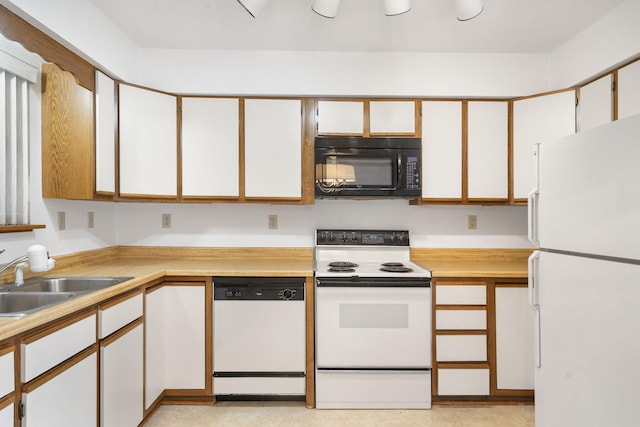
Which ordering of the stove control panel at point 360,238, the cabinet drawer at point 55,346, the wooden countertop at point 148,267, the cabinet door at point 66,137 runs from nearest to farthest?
the cabinet drawer at point 55,346 → the wooden countertop at point 148,267 → the cabinet door at point 66,137 → the stove control panel at point 360,238

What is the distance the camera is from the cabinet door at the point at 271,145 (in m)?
2.70

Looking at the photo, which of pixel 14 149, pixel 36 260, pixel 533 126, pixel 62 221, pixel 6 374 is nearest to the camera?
pixel 6 374

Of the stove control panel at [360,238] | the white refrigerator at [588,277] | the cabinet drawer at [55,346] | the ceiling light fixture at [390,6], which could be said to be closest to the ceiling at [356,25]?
the ceiling light fixture at [390,6]

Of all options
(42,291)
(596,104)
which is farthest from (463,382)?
(42,291)

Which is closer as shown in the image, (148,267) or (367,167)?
(148,267)

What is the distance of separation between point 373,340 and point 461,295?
2.20ft

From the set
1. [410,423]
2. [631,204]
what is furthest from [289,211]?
[631,204]

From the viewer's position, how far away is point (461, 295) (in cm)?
245

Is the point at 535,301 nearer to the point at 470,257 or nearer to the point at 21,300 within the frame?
the point at 470,257

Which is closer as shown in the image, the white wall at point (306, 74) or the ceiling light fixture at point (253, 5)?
the ceiling light fixture at point (253, 5)

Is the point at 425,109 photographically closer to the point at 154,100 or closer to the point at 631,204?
the point at 631,204

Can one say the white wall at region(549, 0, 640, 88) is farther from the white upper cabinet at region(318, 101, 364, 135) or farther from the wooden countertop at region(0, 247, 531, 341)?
the white upper cabinet at region(318, 101, 364, 135)

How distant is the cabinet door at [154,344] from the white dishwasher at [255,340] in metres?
0.34

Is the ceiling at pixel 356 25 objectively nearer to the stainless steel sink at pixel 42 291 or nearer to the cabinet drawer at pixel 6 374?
the stainless steel sink at pixel 42 291
